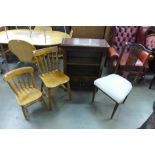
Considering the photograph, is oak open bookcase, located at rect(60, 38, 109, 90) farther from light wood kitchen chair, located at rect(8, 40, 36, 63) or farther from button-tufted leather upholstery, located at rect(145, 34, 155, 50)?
button-tufted leather upholstery, located at rect(145, 34, 155, 50)

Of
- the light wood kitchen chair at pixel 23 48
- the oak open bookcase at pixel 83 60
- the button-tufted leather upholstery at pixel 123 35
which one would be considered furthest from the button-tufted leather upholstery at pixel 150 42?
the light wood kitchen chair at pixel 23 48

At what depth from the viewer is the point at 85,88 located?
7.87ft

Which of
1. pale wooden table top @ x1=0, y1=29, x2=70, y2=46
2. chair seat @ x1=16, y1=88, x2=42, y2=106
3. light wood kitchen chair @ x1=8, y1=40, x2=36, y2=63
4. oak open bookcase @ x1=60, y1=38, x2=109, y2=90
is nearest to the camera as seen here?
chair seat @ x1=16, y1=88, x2=42, y2=106

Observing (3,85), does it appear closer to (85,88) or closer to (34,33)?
(34,33)

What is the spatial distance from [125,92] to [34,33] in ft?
6.75

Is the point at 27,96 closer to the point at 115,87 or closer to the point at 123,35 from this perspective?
the point at 115,87

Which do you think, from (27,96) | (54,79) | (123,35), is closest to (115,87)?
(54,79)

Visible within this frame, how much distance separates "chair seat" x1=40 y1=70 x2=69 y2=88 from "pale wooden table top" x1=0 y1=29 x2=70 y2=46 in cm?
58

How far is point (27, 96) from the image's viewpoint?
1751 millimetres

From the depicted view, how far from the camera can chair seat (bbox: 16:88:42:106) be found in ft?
5.49

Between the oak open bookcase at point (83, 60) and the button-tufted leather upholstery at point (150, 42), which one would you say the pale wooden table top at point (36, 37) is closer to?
the oak open bookcase at point (83, 60)

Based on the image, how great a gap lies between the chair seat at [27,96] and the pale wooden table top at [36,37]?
2.86 feet

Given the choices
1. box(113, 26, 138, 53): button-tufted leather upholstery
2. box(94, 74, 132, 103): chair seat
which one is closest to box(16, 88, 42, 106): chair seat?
box(94, 74, 132, 103): chair seat

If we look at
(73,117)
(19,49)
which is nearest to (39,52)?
(19,49)
